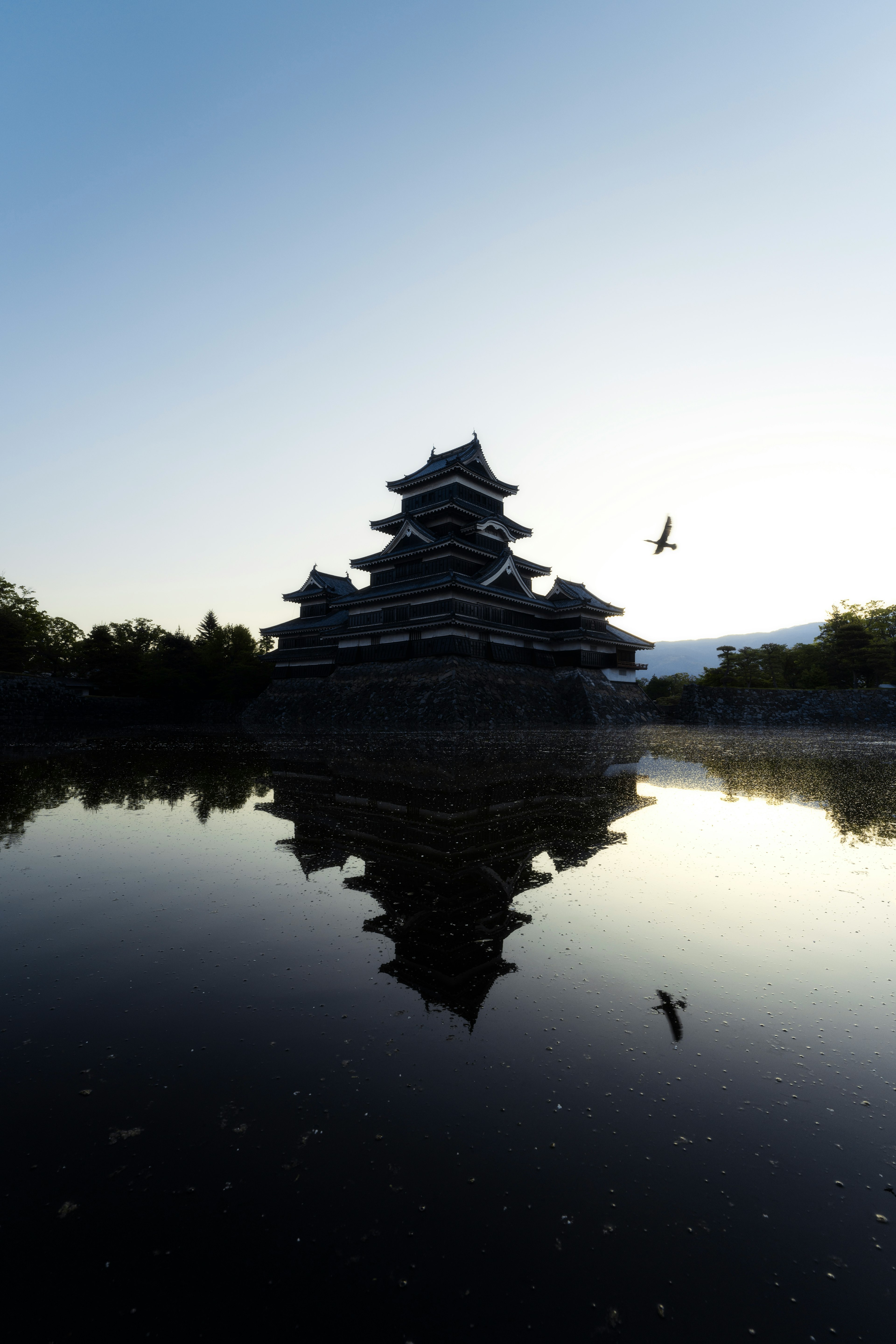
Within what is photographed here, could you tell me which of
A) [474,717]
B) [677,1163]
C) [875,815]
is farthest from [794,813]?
[474,717]

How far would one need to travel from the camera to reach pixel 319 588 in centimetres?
4384

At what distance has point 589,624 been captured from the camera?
36.8 meters

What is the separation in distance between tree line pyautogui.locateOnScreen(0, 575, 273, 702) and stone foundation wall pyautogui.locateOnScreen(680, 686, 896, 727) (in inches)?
1368

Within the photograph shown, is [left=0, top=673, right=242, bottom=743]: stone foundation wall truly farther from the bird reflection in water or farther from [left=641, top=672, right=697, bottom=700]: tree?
[left=641, top=672, right=697, bottom=700]: tree

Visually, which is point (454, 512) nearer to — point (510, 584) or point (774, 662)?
point (510, 584)

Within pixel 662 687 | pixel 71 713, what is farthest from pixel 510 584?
pixel 662 687

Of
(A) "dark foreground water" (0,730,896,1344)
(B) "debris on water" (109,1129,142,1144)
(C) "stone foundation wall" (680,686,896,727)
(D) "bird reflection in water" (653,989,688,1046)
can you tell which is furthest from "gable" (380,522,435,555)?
(B) "debris on water" (109,1129,142,1144)

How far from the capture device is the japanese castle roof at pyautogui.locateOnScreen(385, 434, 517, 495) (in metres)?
34.8

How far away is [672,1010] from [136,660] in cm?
5363

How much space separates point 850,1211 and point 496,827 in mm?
5540

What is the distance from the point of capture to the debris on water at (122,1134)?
239 cm

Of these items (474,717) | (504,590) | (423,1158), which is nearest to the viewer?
(423,1158)

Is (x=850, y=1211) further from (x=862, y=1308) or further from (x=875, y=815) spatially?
(x=875, y=815)

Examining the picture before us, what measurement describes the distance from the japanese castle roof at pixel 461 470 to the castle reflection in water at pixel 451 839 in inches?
992
